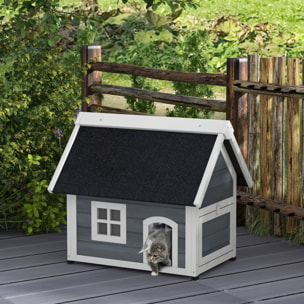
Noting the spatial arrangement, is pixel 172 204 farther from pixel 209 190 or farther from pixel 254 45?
pixel 254 45

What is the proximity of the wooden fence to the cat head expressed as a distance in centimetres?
149

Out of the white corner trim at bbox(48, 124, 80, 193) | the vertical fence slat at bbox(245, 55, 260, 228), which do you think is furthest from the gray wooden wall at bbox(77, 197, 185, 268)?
the vertical fence slat at bbox(245, 55, 260, 228)

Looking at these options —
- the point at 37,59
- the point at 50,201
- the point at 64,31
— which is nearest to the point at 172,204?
the point at 50,201

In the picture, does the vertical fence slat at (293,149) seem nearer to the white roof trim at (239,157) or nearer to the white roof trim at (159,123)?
the white roof trim at (239,157)

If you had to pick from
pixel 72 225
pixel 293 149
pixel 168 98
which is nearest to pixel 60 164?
pixel 72 225

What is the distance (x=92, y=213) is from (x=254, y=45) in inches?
401

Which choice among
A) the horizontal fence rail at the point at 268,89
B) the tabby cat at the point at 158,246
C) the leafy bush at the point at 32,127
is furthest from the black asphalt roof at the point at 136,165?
the horizontal fence rail at the point at 268,89

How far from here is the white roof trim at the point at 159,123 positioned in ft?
17.3

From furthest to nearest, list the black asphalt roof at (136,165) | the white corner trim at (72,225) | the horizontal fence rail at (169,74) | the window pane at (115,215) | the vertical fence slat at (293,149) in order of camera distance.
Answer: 1. the horizontal fence rail at (169,74)
2. the vertical fence slat at (293,149)
3. the white corner trim at (72,225)
4. the window pane at (115,215)
5. the black asphalt roof at (136,165)

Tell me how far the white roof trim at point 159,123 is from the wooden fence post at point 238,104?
148 centimetres

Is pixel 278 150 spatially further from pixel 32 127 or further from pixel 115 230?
pixel 32 127

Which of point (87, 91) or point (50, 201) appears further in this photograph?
point (87, 91)

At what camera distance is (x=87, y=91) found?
27.3 ft

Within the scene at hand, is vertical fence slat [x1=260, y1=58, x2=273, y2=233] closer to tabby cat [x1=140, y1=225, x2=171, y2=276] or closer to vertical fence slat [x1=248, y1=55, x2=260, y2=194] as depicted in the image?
vertical fence slat [x1=248, y1=55, x2=260, y2=194]
